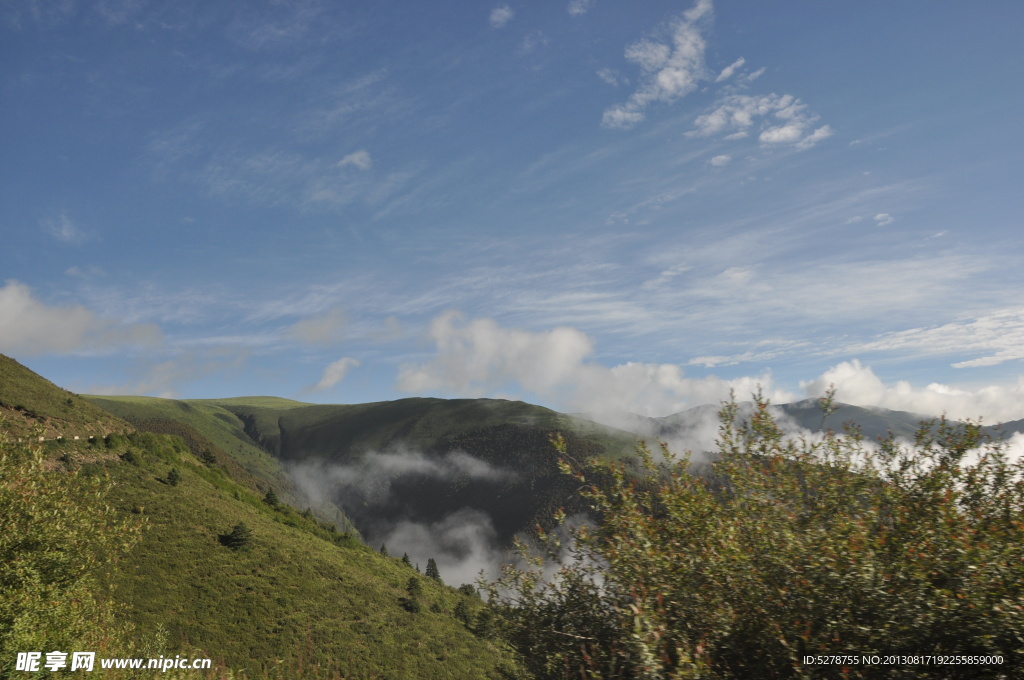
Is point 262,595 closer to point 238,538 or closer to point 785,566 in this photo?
point 238,538

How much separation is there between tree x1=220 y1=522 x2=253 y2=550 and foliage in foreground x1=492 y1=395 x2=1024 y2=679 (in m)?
58.6

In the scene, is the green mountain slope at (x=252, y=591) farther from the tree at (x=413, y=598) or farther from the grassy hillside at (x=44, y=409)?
the grassy hillside at (x=44, y=409)

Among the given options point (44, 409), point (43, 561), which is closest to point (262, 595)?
point (43, 561)

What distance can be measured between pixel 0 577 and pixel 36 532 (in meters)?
1.99

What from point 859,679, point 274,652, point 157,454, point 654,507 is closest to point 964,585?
point 859,679

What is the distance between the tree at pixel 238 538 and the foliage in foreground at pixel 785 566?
58.6 m

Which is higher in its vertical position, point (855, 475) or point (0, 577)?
point (855, 475)

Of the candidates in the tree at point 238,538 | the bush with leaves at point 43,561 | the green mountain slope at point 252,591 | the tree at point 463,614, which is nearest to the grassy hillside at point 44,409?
the green mountain slope at point 252,591

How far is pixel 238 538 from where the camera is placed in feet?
189

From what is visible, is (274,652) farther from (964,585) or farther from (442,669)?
(964,585)

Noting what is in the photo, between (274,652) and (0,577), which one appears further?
(274,652)

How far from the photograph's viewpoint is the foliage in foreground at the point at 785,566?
20.3 feet

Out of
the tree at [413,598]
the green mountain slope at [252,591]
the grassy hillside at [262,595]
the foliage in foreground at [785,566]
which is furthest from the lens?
the tree at [413,598]

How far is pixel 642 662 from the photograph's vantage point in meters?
6.41
